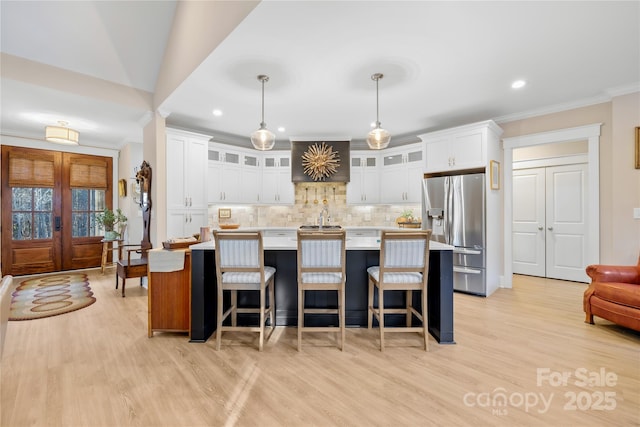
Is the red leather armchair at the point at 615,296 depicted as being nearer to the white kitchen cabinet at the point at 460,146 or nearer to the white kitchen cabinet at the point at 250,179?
the white kitchen cabinet at the point at 460,146

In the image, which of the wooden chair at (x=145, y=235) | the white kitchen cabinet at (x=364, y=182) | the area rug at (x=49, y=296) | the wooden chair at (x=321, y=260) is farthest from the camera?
the white kitchen cabinet at (x=364, y=182)

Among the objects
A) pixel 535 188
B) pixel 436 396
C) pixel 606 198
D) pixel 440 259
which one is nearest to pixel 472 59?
pixel 440 259

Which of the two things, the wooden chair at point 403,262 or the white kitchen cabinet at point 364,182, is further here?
the white kitchen cabinet at point 364,182

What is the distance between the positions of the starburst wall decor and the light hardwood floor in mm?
3336

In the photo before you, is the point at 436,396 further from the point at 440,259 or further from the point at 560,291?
the point at 560,291

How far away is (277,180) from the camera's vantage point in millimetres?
5812

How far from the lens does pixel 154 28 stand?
358 cm

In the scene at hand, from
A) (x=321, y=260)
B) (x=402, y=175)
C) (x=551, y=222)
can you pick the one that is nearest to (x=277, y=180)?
(x=402, y=175)

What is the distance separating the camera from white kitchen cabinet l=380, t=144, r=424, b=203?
5176 mm

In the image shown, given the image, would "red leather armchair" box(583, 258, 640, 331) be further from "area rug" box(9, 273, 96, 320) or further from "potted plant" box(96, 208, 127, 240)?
"potted plant" box(96, 208, 127, 240)

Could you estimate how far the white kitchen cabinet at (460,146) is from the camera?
4.05 metres

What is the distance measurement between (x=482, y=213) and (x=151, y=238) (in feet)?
16.3

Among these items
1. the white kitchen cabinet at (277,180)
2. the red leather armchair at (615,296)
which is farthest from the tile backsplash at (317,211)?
the red leather armchair at (615,296)

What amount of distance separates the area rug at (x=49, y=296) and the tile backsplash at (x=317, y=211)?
9.41ft
